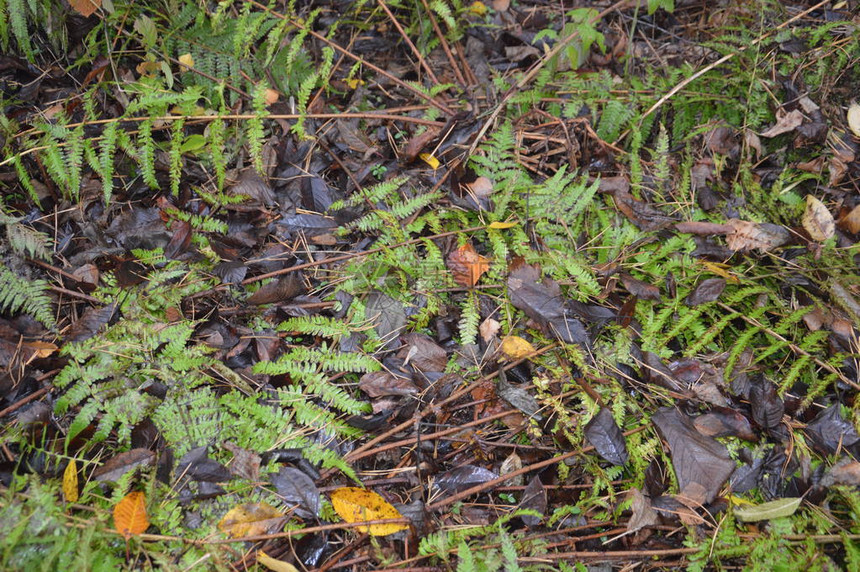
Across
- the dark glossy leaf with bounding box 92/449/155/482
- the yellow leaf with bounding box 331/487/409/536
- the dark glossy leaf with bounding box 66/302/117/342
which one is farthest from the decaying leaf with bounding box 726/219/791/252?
the dark glossy leaf with bounding box 66/302/117/342

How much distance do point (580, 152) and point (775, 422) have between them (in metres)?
1.86

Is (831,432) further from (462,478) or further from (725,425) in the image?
(462,478)

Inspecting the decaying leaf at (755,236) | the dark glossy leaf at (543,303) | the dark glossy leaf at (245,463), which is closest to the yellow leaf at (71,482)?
the dark glossy leaf at (245,463)

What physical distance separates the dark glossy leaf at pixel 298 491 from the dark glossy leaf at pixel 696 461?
4.97ft

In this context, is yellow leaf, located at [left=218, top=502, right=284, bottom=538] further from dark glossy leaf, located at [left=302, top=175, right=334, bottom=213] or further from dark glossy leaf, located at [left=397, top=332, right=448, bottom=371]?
dark glossy leaf, located at [left=302, top=175, right=334, bottom=213]

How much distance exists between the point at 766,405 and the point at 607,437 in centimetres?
76

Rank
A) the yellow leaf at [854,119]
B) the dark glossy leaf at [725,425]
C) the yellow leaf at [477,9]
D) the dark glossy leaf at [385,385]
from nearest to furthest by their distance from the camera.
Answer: the dark glossy leaf at [725,425] < the dark glossy leaf at [385,385] < the yellow leaf at [854,119] < the yellow leaf at [477,9]

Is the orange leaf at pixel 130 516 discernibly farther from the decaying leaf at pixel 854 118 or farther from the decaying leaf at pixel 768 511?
the decaying leaf at pixel 854 118

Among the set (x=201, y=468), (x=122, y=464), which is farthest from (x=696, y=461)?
(x=122, y=464)

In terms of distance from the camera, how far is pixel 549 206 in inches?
120

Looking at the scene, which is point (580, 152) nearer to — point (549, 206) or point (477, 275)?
point (549, 206)

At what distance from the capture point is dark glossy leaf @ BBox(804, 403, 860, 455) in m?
2.41

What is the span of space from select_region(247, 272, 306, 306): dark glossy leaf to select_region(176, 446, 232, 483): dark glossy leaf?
816 mm

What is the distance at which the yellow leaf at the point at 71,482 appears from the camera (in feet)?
7.02
